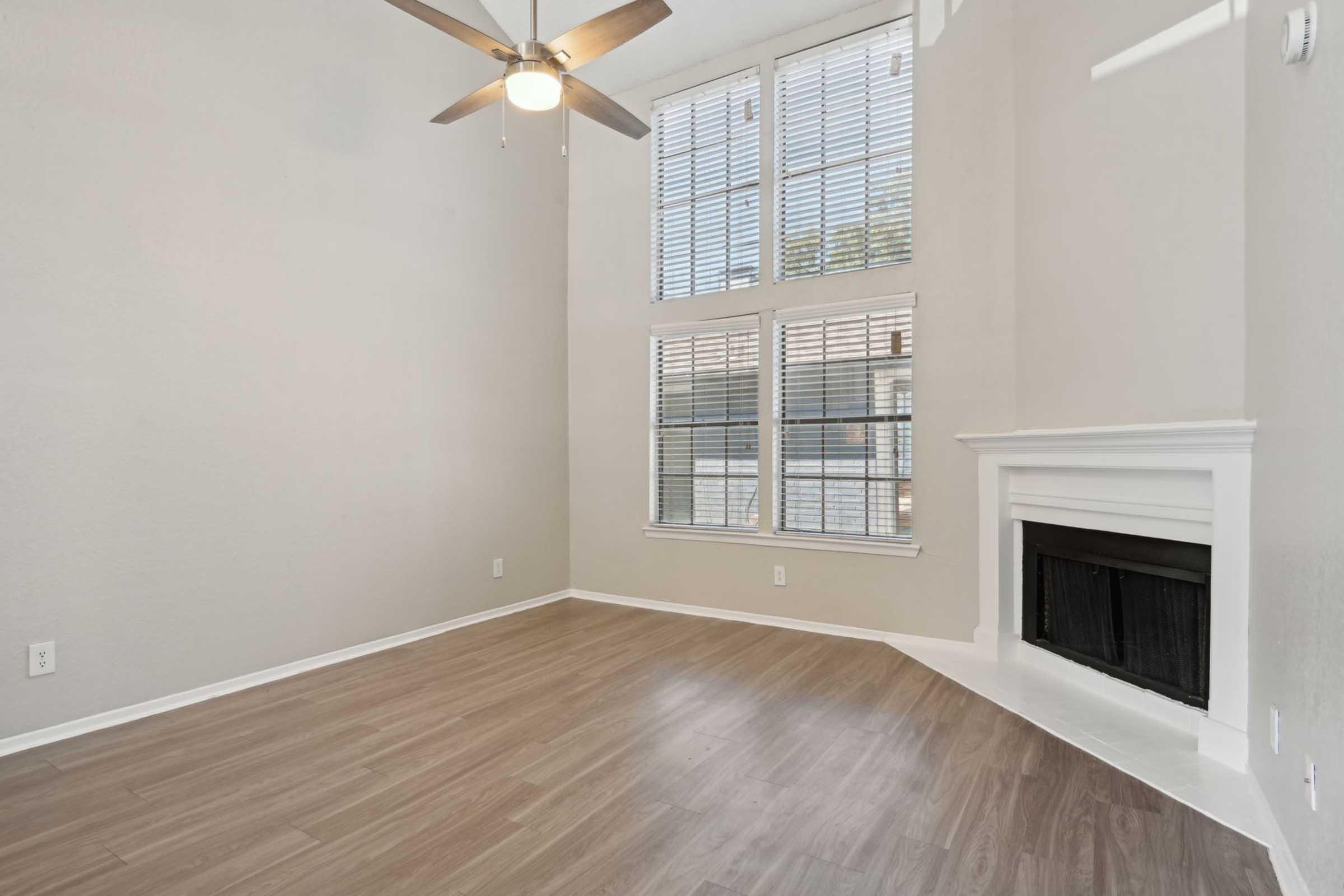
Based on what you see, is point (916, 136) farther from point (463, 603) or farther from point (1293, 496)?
point (463, 603)

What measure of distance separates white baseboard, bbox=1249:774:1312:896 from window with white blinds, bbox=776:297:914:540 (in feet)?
7.21

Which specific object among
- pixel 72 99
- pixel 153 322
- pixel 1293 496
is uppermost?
pixel 72 99

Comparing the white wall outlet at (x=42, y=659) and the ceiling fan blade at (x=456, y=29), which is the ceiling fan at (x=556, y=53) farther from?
the white wall outlet at (x=42, y=659)

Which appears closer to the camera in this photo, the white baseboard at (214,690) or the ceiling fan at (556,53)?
the ceiling fan at (556,53)

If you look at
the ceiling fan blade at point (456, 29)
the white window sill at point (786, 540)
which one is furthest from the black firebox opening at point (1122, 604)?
the ceiling fan blade at point (456, 29)

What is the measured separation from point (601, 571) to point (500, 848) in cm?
338

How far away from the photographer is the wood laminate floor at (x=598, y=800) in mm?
1849

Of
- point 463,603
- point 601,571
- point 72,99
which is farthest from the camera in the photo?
point 601,571

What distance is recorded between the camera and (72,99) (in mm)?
2816

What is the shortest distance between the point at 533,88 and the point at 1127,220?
263cm

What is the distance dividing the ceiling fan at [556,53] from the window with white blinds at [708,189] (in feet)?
5.76

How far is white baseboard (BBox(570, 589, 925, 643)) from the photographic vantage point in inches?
166

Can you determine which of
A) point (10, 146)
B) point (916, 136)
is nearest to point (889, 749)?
point (916, 136)

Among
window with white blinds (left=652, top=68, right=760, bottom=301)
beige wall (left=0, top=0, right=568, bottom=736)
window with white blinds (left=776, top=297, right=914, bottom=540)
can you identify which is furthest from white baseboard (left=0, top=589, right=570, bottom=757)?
window with white blinds (left=652, top=68, right=760, bottom=301)
